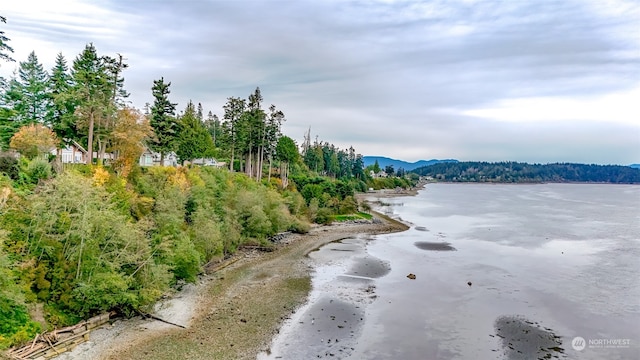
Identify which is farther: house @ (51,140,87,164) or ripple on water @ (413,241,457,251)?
ripple on water @ (413,241,457,251)

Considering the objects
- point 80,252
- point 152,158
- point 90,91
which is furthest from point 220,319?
point 152,158

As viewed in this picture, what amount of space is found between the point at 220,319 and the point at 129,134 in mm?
26292

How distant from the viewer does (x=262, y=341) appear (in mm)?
25031

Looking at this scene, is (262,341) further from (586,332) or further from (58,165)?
(58,165)

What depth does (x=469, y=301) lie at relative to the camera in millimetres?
33906

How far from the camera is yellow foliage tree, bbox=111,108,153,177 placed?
4259cm

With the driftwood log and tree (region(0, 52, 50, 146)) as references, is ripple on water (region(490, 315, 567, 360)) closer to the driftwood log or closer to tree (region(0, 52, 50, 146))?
the driftwood log

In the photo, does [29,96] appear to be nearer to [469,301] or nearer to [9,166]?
[9,166]

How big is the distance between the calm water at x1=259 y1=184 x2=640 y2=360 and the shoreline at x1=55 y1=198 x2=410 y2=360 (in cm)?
195

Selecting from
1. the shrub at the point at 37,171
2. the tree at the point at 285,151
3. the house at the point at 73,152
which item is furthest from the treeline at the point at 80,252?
the tree at the point at 285,151

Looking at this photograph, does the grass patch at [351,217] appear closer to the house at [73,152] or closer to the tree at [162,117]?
the tree at [162,117]

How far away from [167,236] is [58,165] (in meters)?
14.0

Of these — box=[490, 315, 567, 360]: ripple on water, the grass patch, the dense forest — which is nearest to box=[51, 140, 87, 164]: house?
the dense forest

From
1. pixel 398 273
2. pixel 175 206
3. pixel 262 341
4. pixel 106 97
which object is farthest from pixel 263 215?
pixel 262 341
